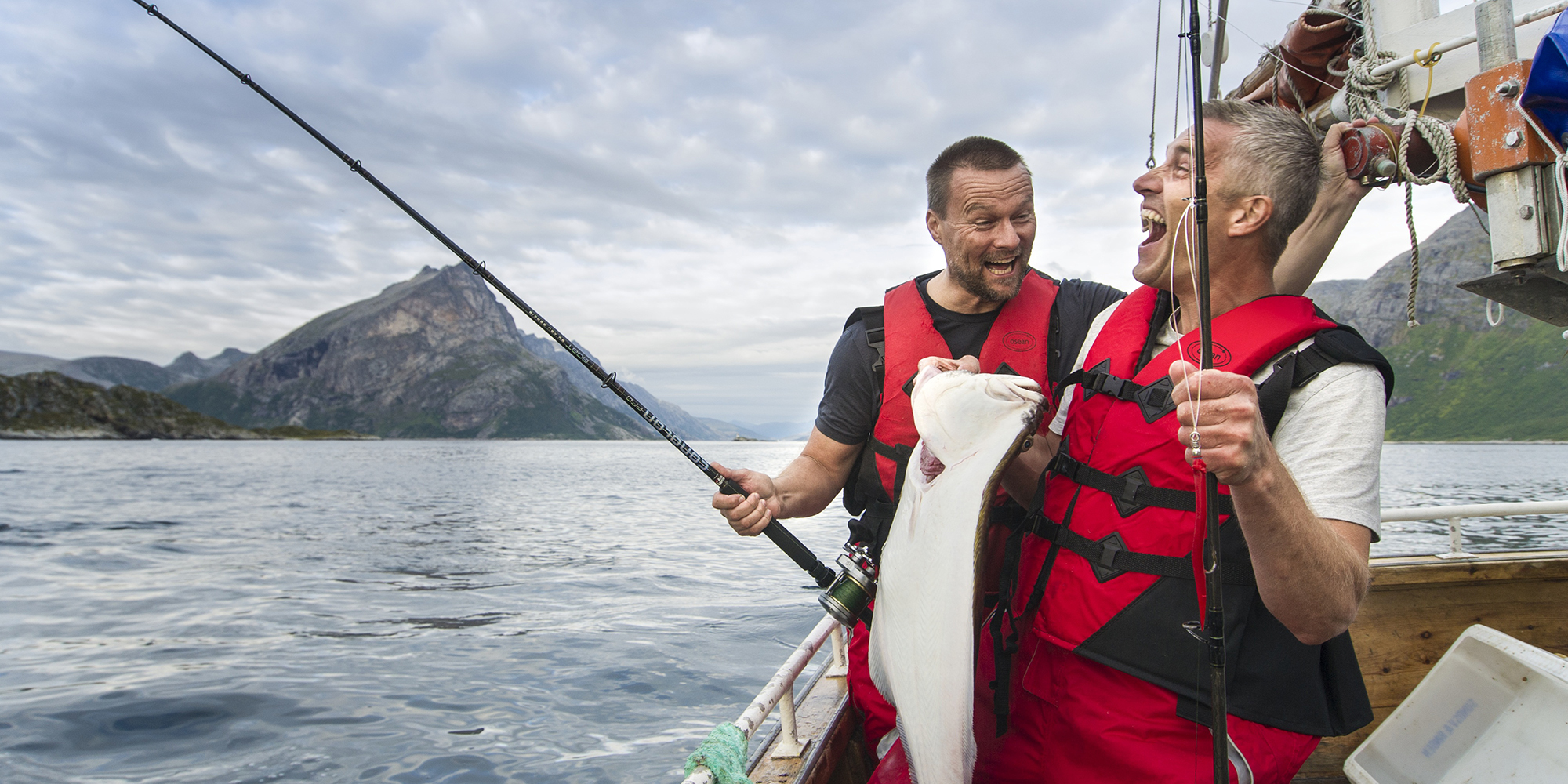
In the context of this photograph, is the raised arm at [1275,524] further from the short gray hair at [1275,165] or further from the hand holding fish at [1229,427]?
the short gray hair at [1275,165]

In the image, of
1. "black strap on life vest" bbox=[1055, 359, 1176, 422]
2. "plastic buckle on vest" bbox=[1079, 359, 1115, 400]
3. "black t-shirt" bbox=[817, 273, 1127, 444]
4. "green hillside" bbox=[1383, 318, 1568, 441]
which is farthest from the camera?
"green hillside" bbox=[1383, 318, 1568, 441]

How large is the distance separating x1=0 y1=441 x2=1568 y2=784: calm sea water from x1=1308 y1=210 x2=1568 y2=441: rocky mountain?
136m

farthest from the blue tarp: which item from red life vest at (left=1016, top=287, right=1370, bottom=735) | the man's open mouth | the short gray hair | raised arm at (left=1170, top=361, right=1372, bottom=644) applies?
raised arm at (left=1170, top=361, right=1372, bottom=644)

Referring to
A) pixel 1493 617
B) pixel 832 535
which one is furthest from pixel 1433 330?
pixel 1493 617

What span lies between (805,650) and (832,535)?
17.9 metres

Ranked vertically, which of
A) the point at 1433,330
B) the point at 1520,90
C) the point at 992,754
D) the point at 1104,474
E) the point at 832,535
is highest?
the point at 1433,330

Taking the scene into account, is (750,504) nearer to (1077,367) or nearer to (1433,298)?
(1077,367)

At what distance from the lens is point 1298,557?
169 cm

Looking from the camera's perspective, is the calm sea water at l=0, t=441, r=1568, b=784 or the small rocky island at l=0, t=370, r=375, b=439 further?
the small rocky island at l=0, t=370, r=375, b=439

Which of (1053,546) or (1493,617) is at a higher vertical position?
(1053,546)

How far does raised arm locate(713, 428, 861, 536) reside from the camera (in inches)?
124

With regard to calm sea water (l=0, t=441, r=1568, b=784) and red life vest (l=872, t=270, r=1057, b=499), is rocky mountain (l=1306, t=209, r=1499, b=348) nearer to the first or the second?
calm sea water (l=0, t=441, r=1568, b=784)

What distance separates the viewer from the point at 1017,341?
3.15 m

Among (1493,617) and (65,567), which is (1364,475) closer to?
(1493,617)
